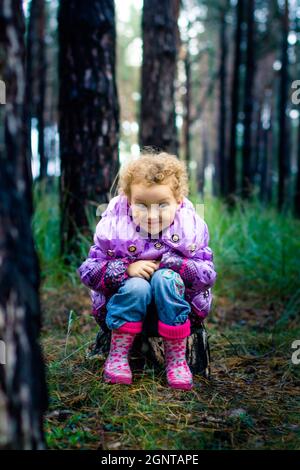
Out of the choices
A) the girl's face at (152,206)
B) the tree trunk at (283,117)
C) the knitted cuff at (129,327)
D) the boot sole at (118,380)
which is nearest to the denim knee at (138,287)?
the knitted cuff at (129,327)

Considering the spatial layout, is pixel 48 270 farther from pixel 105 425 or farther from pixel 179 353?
pixel 105 425

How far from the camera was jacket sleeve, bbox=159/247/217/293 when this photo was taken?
2.46 metres

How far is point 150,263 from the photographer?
249cm

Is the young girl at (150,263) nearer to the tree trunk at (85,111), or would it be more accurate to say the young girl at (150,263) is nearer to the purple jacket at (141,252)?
the purple jacket at (141,252)

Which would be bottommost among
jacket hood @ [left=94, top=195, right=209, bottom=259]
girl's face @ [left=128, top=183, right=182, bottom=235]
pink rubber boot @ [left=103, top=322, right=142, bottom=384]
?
pink rubber boot @ [left=103, top=322, right=142, bottom=384]

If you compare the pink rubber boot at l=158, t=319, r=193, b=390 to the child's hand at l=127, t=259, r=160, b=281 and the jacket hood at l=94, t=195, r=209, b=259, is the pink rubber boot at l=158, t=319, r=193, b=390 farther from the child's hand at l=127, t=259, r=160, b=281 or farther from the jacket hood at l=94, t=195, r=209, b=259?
the jacket hood at l=94, t=195, r=209, b=259

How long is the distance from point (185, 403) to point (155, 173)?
45.1 inches

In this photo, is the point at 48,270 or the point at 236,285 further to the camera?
the point at 236,285

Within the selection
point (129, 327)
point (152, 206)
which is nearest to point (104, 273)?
point (129, 327)

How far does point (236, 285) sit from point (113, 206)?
8.44 ft

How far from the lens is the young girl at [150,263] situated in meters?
2.41

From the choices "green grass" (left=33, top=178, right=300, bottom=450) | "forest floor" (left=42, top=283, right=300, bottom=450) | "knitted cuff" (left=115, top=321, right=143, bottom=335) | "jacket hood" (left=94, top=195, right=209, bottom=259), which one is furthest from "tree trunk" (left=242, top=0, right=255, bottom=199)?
"knitted cuff" (left=115, top=321, right=143, bottom=335)
